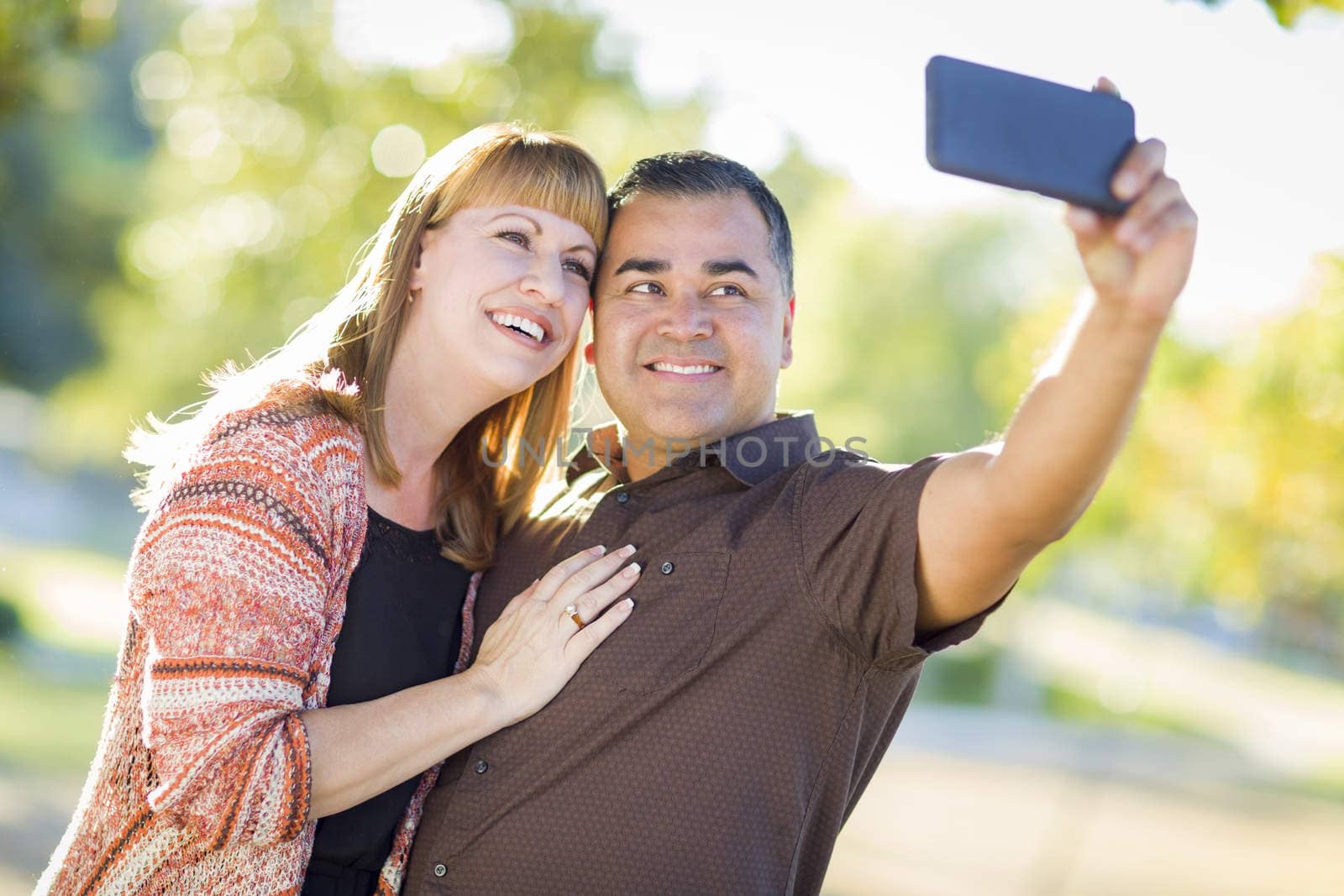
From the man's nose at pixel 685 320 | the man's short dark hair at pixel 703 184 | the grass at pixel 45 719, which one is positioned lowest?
the man's nose at pixel 685 320

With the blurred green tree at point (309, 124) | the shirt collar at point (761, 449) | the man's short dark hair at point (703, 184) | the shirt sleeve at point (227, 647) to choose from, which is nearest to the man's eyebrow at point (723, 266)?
the man's short dark hair at point (703, 184)

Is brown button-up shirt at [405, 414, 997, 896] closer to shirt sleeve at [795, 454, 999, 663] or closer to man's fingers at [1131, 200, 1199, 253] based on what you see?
shirt sleeve at [795, 454, 999, 663]

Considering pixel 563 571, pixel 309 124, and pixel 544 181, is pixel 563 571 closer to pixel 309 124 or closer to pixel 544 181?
pixel 544 181

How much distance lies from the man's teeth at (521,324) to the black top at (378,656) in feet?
1.85

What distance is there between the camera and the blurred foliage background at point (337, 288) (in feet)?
29.3

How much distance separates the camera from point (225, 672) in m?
2.29

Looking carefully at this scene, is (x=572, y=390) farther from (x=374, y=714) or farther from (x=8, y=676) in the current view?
(x=8, y=676)

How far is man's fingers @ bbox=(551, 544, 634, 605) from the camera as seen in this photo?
2779 mm

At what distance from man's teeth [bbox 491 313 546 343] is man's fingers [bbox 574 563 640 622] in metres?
0.67

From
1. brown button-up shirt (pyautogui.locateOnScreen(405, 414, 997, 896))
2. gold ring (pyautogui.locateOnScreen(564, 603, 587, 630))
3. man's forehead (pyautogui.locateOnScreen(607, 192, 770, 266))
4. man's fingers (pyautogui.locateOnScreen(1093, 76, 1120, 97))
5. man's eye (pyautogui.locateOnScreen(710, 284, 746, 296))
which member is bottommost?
brown button-up shirt (pyautogui.locateOnScreen(405, 414, 997, 896))

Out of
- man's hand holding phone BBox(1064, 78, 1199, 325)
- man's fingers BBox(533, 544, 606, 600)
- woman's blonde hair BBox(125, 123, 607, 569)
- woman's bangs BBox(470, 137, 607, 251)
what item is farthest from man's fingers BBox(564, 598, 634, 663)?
man's hand holding phone BBox(1064, 78, 1199, 325)

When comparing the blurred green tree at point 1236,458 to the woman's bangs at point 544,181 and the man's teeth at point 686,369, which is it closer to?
the man's teeth at point 686,369

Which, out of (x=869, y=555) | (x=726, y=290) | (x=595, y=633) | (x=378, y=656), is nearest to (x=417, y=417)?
(x=378, y=656)

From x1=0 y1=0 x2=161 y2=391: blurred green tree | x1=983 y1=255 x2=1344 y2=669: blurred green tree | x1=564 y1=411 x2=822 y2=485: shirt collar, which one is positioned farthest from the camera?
x1=0 y1=0 x2=161 y2=391: blurred green tree
